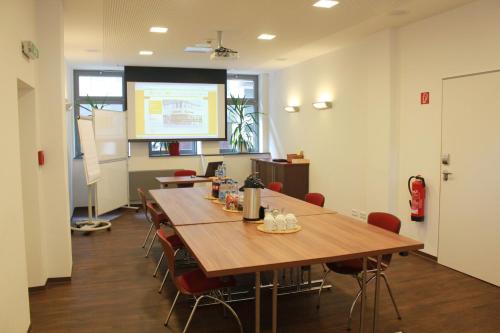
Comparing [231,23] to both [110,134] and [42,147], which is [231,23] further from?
[110,134]

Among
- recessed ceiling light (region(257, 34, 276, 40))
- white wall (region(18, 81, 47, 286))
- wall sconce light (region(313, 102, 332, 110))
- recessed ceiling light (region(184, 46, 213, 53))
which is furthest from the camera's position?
wall sconce light (region(313, 102, 332, 110))

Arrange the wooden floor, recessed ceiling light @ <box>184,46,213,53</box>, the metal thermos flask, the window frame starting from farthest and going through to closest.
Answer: the window frame, recessed ceiling light @ <box>184,46,213,53</box>, the metal thermos flask, the wooden floor

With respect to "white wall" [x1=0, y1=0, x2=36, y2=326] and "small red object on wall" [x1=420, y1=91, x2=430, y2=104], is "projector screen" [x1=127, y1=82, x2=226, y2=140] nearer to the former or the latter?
"small red object on wall" [x1=420, y1=91, x2=430, y2=104]

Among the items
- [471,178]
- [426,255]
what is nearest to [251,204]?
[471,178]

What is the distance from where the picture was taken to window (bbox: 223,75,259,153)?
9992 millimetres

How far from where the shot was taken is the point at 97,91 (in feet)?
30.0

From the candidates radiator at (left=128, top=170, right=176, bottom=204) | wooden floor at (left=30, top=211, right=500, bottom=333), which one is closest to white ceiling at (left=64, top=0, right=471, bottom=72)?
radiator at (left=128, top=170, right=176, bottom=204)

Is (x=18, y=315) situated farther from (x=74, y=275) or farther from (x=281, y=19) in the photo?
(x=281, y=19)

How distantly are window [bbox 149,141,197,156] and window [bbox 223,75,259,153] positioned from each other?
0.69 meters

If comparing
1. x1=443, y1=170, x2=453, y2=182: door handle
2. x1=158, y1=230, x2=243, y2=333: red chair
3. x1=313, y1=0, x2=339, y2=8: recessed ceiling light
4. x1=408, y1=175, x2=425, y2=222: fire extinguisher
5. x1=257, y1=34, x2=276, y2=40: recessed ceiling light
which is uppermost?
x1=257, y1=34, x2=276, y2=40: recessed ceiling light

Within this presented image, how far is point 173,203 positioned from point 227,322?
157 cm

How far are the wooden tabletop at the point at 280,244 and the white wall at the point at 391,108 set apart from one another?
240 centimetres

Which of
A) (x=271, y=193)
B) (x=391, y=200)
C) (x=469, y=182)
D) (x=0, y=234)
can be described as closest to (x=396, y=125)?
(x=391, y=200)

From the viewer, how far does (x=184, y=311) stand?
363cm
